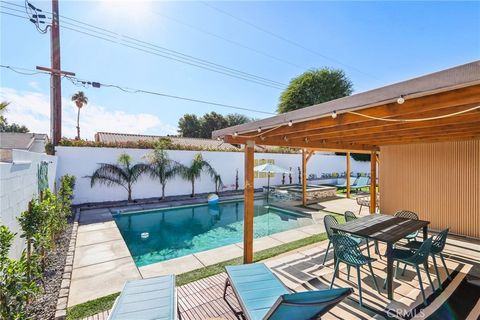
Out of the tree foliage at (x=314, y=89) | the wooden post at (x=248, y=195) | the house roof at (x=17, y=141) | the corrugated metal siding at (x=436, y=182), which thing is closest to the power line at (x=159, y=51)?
the tree foliage at (x=314, y=89)

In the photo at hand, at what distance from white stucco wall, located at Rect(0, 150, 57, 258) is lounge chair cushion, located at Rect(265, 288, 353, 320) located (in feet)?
11.9

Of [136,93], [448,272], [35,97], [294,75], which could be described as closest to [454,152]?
[448,272]

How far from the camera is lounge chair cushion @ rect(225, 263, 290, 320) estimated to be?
8.66 feet

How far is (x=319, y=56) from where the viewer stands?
18094 mm

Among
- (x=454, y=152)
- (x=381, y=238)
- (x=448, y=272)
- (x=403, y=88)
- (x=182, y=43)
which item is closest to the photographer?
(x=403, y=88)

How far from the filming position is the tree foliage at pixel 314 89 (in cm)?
2430

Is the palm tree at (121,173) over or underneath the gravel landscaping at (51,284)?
over

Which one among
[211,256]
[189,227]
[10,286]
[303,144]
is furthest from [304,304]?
[189,227]

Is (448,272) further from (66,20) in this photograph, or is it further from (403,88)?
(66,20)

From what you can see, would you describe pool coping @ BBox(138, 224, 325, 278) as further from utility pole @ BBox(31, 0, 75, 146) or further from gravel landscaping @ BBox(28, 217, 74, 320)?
utility pole @ BBox(31, 0, 75, 146)

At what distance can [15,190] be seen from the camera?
350cm

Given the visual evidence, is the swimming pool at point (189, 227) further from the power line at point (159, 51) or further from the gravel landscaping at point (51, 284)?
the power line at point (159, 51)

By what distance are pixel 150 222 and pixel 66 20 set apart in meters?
10.5

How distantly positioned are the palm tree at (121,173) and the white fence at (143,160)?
0.88 feet
